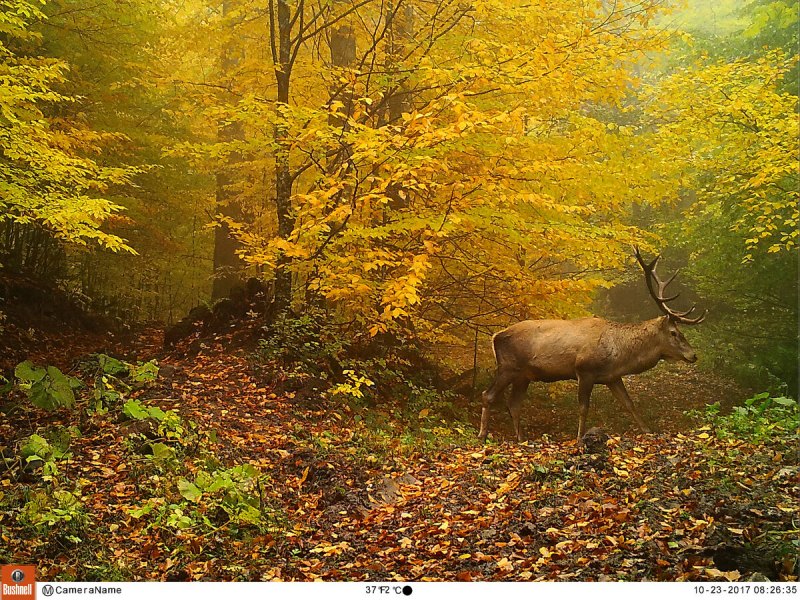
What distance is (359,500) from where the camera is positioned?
475cm

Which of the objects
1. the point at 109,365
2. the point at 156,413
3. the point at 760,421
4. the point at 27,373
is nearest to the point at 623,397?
the point at 760,421

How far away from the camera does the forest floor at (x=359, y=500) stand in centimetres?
353

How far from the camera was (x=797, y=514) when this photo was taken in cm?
355

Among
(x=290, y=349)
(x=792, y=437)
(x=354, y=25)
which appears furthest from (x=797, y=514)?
(x=354, y=25)

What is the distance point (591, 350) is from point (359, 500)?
10.5 feet

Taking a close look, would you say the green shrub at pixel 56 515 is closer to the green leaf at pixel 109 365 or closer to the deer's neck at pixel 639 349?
the green leaf at pixel 109 365

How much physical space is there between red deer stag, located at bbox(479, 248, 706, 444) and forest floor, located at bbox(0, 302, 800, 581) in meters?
0.76

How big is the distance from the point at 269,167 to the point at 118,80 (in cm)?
238

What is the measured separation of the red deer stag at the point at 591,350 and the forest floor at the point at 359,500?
0.76 meters
